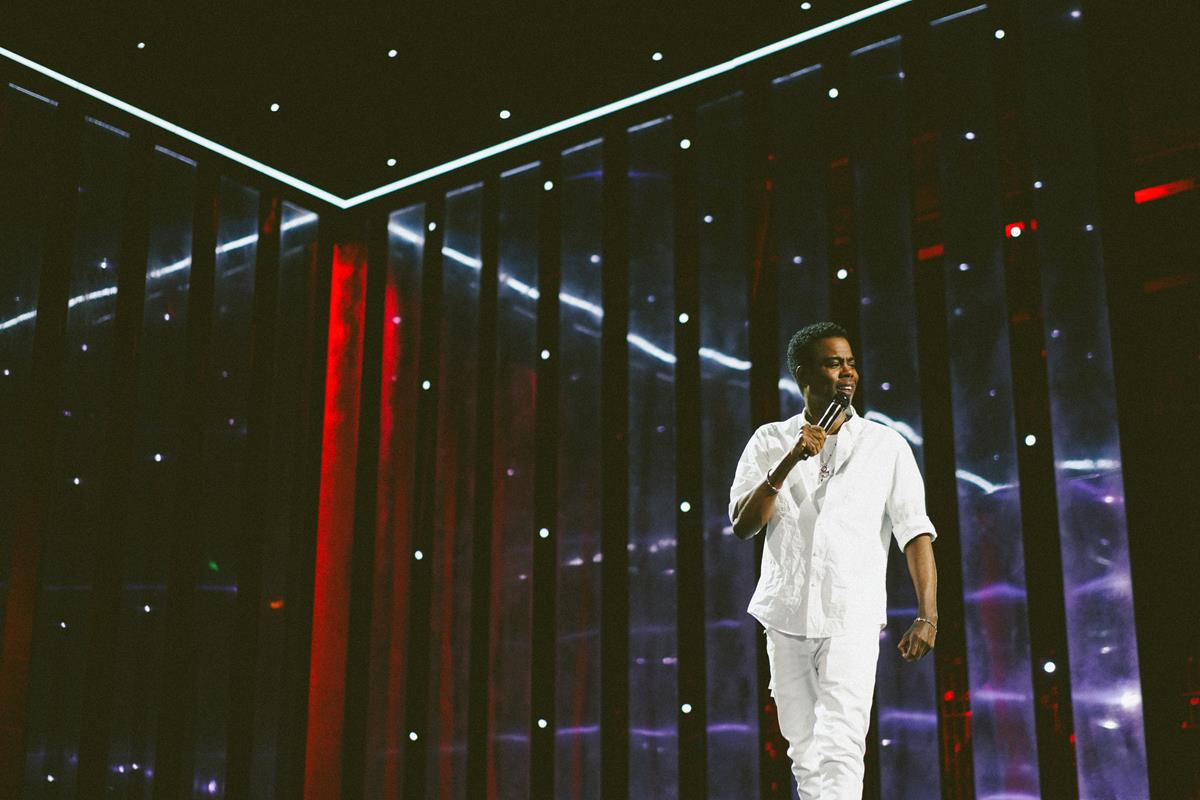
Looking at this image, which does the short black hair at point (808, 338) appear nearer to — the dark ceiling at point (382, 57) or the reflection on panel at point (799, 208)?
the reflection on panel at point (799, 208)

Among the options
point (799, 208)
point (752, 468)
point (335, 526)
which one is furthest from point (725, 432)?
point (335, 526)

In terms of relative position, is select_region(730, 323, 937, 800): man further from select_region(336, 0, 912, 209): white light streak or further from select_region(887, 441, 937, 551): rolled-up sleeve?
select_region(336, 0, 912, 209): white light streak

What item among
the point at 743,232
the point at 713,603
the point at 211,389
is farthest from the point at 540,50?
the point at 713,603

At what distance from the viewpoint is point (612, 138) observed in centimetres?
485

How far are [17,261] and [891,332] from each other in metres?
3.17

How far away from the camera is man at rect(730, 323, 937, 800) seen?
2.65m

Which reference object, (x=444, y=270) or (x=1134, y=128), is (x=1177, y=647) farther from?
(x=444, y=270)

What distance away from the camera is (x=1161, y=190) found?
137 inches

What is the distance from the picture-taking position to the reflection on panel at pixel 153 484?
4.41m

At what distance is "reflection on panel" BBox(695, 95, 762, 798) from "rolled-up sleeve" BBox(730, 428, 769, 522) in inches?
44.1

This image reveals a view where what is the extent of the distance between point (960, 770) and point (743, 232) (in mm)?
2029

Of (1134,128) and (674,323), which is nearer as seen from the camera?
(1134,128)

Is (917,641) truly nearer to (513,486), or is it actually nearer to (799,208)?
(799,208)

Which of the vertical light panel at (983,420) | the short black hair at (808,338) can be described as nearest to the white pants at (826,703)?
the short black hair at (808,338)
